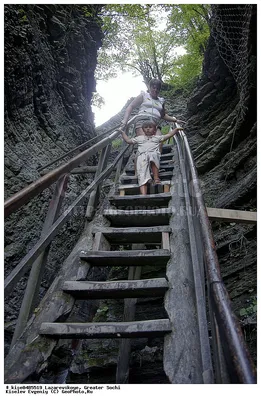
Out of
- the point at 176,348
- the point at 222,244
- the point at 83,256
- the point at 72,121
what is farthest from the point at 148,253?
the point at 72,121

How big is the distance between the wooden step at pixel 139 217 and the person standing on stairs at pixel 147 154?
76 cm

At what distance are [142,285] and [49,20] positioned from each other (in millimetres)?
5800

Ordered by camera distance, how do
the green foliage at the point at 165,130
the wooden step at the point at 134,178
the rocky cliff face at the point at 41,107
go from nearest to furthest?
the rocky cliff face at the point at 41,107
the wooden step at the point at 134,178
the green foliage at the point at 165,130

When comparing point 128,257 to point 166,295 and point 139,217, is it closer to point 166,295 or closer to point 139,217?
point 166,295

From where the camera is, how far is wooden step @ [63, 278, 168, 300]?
212 cm

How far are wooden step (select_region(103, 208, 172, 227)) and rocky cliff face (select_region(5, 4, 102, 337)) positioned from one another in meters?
1.16

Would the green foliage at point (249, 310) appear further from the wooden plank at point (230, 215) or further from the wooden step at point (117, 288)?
the wooden step at point (117, 288)

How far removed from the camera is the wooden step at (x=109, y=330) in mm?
1826

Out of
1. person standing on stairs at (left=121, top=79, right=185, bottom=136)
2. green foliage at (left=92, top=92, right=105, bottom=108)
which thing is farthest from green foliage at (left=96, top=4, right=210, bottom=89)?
person standing on stairs at (left=121, top=79, right=185, bottom=136)

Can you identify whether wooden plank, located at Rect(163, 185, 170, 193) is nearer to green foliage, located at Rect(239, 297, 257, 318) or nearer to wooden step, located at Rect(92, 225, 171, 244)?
wooden step, located at Rect(92, 225, 171, 244)

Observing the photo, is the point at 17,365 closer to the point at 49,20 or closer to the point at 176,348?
the point at 176,348

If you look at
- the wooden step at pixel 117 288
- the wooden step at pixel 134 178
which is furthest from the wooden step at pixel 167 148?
the wooden step at pixel 117 288

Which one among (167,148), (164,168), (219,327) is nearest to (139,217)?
(219,327)

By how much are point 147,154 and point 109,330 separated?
2994 mm
